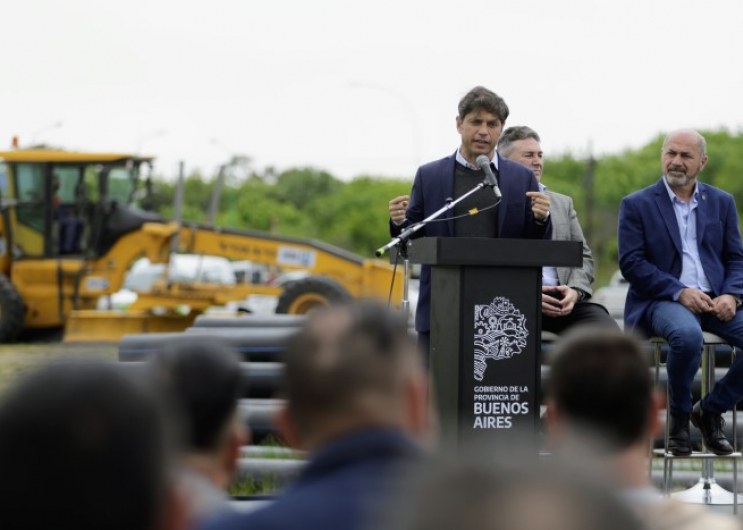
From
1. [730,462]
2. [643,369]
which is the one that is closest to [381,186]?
[730,462]

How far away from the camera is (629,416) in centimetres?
252

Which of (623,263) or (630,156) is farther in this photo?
(630,156)

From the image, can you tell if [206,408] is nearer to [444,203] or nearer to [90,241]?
[444,203]

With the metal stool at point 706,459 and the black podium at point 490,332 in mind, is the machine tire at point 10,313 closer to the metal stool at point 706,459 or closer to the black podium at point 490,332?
the metal stool at point 706,459

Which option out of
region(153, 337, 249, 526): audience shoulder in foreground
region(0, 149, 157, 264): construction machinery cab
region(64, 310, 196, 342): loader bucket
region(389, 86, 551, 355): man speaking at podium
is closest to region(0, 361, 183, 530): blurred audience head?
region(153, 337, 249, 526): audience shoulder in foreground

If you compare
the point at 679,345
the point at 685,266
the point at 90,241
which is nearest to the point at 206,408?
the point at 679,345

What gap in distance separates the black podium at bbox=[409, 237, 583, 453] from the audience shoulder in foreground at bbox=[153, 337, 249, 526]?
3.18 metres

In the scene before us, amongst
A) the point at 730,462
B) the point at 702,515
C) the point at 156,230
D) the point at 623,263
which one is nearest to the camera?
the point at 702,515

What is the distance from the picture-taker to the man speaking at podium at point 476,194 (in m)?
6.39

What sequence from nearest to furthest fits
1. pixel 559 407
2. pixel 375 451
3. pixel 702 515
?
pixel 375 451, pixel 702 515, pixel 559 407

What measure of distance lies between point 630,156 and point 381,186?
18.6 meters

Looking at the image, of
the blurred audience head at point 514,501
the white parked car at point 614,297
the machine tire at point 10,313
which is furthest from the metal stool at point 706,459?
the white parked car at point 614,297

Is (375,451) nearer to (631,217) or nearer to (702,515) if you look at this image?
(702,515)

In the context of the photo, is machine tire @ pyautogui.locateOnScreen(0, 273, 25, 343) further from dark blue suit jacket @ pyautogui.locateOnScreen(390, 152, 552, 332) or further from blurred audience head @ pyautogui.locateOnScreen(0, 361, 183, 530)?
blurred audience head @ pyautogui.locateOnScreen(0, 361, 183, 530)
